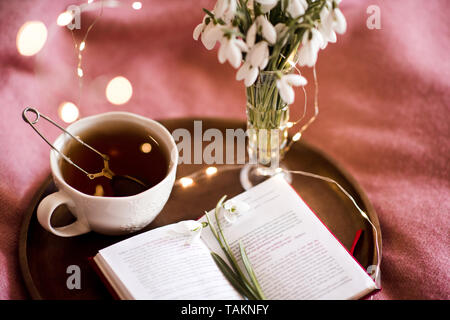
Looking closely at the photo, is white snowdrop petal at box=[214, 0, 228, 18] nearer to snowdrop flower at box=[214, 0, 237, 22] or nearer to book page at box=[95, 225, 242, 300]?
snowdrop flower at box=[214, 0, 237, 22]

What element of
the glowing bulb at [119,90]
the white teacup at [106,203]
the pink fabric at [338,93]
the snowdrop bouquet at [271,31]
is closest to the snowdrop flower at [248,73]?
the snowdrop bouquet at [271,31]

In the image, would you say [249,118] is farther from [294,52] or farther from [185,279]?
[185,279]

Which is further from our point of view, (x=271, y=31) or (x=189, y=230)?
(x=189, y=230)

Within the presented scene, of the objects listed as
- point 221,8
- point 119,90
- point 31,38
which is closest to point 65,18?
point 31,38

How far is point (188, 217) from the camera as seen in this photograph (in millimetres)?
775

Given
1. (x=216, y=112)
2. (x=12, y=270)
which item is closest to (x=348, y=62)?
(x=216, y=112)

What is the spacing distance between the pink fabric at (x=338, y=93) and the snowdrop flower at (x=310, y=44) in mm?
390

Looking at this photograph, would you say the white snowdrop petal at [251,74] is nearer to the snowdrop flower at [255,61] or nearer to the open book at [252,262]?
the snowdrop flower at [255,61]

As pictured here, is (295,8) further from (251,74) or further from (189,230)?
(189,230)

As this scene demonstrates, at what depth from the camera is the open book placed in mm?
631

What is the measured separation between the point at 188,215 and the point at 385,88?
60cm

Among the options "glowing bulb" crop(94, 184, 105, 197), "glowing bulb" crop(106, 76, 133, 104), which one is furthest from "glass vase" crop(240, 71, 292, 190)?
"glowing bulb" crop(106, 76, 133, 104)

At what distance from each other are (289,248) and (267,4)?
0.37 m

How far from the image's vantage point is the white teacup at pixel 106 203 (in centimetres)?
65
